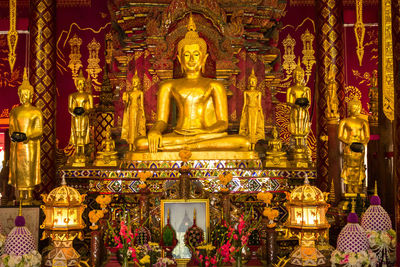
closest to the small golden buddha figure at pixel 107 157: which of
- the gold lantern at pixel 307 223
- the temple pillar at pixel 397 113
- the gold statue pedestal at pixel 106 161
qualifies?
the gold statue pedestal at pixel 106 161

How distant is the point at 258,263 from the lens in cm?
538

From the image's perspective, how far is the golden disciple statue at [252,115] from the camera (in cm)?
777

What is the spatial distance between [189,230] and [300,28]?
6.24 m

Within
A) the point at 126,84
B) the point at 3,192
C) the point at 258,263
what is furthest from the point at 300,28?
the point at 258,263

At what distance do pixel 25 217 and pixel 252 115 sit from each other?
2.98 m

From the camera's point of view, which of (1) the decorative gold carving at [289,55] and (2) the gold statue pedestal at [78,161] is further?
(1) the decorative gold carving at [289,55]

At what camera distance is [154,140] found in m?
7.33

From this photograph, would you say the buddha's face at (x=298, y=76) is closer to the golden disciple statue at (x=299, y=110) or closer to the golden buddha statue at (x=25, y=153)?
the golden disciple statue at (x=299, y=110)

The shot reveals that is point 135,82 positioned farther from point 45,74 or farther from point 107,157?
point 45,74

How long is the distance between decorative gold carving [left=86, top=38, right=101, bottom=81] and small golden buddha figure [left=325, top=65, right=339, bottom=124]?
13.2 ft

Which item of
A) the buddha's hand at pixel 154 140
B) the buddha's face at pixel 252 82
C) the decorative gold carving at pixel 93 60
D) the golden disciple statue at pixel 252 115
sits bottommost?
the buddha's hand at pixel 154 140

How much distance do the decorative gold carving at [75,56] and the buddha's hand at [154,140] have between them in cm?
365

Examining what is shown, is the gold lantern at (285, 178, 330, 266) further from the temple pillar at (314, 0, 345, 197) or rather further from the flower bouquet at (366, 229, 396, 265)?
the temple pillar at (314, 0, 345, 197)

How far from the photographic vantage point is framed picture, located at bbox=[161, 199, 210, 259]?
17.8 ft
